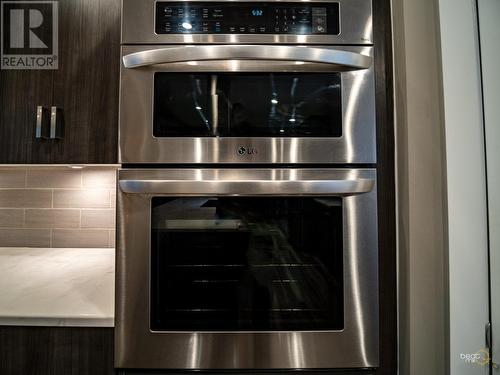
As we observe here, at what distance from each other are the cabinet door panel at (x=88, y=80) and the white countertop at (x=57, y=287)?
432 millimetres

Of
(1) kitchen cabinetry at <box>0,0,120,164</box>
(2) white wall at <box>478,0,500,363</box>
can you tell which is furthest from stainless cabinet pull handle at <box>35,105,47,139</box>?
(2) white wall at <box>478,0,500,363</box>

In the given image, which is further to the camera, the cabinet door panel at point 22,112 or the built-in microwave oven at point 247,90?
the cabinet door panel at point 22,112

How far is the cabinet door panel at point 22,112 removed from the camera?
92cm

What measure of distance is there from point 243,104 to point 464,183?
642mm

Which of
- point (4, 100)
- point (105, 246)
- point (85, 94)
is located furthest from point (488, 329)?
point (4, 100)

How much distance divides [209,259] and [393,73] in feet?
2.58

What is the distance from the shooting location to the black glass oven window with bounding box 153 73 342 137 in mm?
810

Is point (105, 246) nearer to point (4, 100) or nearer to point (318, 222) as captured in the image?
point (4, 100)

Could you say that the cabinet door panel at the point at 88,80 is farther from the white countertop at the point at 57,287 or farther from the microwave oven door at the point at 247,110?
the white countertop at the point at 57,287

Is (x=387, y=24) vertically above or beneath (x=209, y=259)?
above

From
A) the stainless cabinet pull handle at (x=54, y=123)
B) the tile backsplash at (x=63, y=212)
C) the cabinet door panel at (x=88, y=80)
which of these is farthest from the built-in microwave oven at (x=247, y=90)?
the tile backsplash at (x=63, y=212)

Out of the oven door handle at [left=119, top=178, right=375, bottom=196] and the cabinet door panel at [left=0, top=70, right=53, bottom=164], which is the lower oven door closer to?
the oven door handle at [left=119, top=178, right=375, bottom=196]

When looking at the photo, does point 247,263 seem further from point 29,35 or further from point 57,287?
point 29,35

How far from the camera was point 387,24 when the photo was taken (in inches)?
33.8
